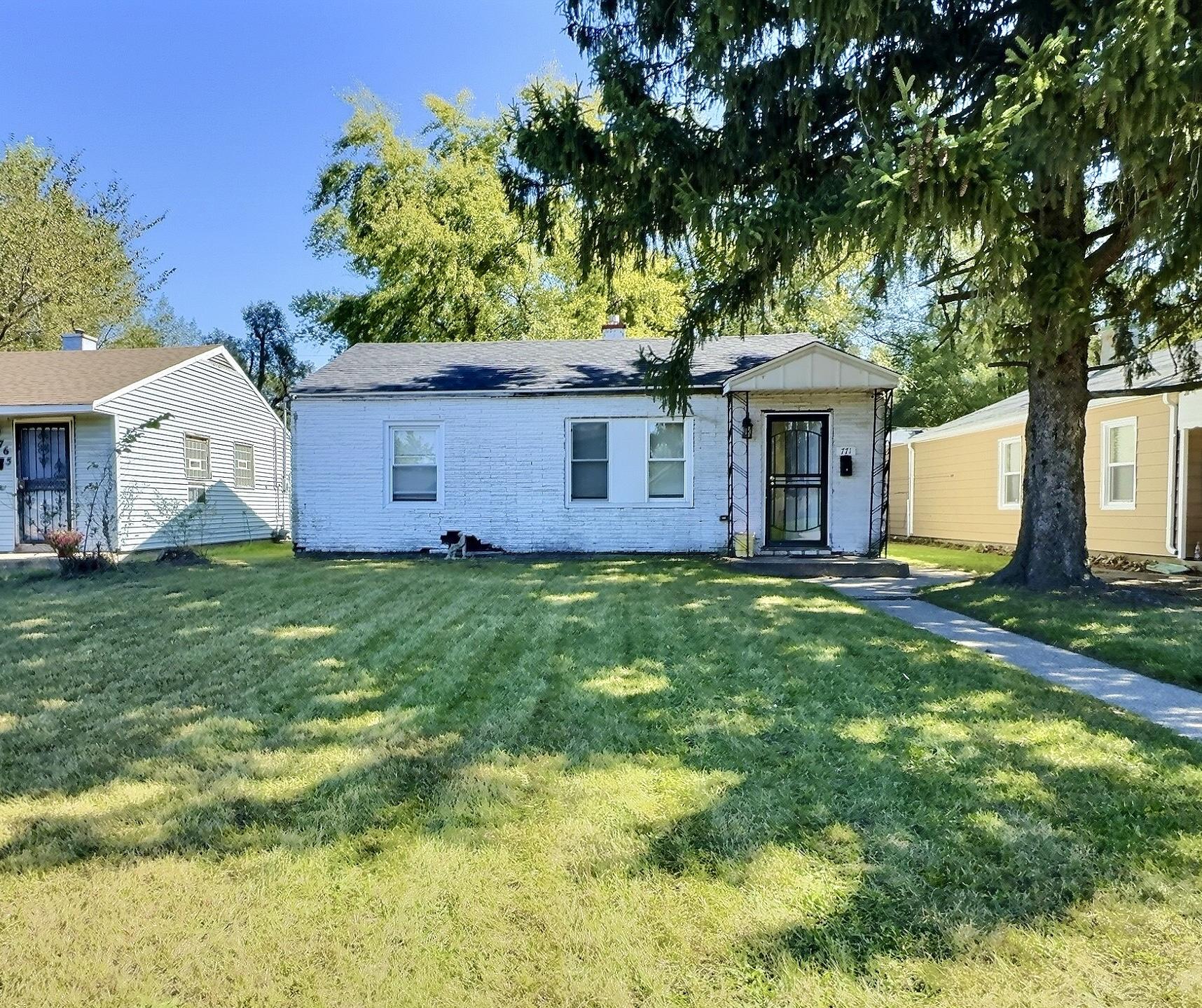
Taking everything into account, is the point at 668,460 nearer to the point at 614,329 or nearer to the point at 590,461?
the point at 590,461

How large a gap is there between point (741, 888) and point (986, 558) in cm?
1271

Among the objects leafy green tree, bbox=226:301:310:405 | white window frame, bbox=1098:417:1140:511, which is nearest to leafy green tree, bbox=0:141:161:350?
leafy green tree, bbox=226:301:310:405

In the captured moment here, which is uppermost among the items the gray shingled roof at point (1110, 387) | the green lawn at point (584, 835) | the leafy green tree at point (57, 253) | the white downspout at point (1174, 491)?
the leafy green tree at point (57, 253)

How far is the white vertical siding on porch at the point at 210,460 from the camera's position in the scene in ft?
43.8

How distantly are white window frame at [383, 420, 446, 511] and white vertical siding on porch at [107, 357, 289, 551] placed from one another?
312cm

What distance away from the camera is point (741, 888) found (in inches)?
82.8

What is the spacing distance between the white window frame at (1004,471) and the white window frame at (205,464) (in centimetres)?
1635

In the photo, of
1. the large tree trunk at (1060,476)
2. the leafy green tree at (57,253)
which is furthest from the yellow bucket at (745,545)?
the leafy green tree at (57,253)

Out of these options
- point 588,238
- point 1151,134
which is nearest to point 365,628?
point 588,238

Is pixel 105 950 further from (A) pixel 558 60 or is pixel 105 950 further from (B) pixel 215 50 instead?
(A) pixel 558 60

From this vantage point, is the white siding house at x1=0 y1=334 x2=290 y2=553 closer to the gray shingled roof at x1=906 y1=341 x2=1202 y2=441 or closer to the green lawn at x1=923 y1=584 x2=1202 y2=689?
the green lawn at x1=923 y1=584 x2=1202 y2=689

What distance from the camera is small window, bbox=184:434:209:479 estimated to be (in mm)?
15219

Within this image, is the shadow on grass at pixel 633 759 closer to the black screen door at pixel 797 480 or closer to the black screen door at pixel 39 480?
the black screen door at pixel 797 480

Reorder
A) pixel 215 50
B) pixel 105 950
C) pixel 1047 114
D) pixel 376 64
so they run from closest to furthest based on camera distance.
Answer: pixel 105 950 → pixel 1047 114 → pixel 215 50 → pixel 376 64
